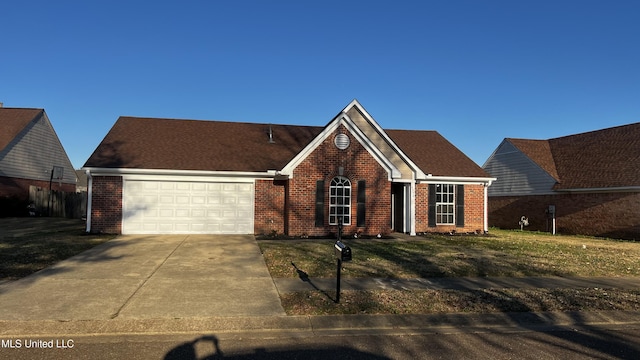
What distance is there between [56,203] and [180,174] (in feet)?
46.0

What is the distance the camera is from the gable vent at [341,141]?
15.7 m

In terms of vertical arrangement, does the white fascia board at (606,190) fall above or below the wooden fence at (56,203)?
above

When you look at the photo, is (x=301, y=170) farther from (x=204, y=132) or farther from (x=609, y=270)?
(x=609, y=270)

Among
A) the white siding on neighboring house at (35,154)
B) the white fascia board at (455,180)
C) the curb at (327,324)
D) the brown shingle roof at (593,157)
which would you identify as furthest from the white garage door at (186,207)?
the brown shingle roof at (593,157)

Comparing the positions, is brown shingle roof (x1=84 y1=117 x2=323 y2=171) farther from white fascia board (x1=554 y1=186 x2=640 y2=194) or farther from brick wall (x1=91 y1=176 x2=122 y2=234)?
white fascia board (x1=554 y1=186 x2=640 y2=194)

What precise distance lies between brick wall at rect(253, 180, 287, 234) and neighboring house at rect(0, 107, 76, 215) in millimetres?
16276

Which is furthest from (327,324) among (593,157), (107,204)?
(593,157)

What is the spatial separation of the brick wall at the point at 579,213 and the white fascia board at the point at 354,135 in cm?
1133

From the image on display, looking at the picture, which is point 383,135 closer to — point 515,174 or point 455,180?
point 455,180

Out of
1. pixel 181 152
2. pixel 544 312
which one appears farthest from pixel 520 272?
pixel 181 152

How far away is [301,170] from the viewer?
15508 millimetres

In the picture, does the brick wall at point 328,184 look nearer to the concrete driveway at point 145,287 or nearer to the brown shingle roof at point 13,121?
the concrete driveway at point 145,287

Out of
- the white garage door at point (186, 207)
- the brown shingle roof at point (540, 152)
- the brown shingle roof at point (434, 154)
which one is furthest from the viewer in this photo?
the brown shingle roof at point (540, 152)

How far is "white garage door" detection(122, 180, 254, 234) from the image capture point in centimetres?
1598
